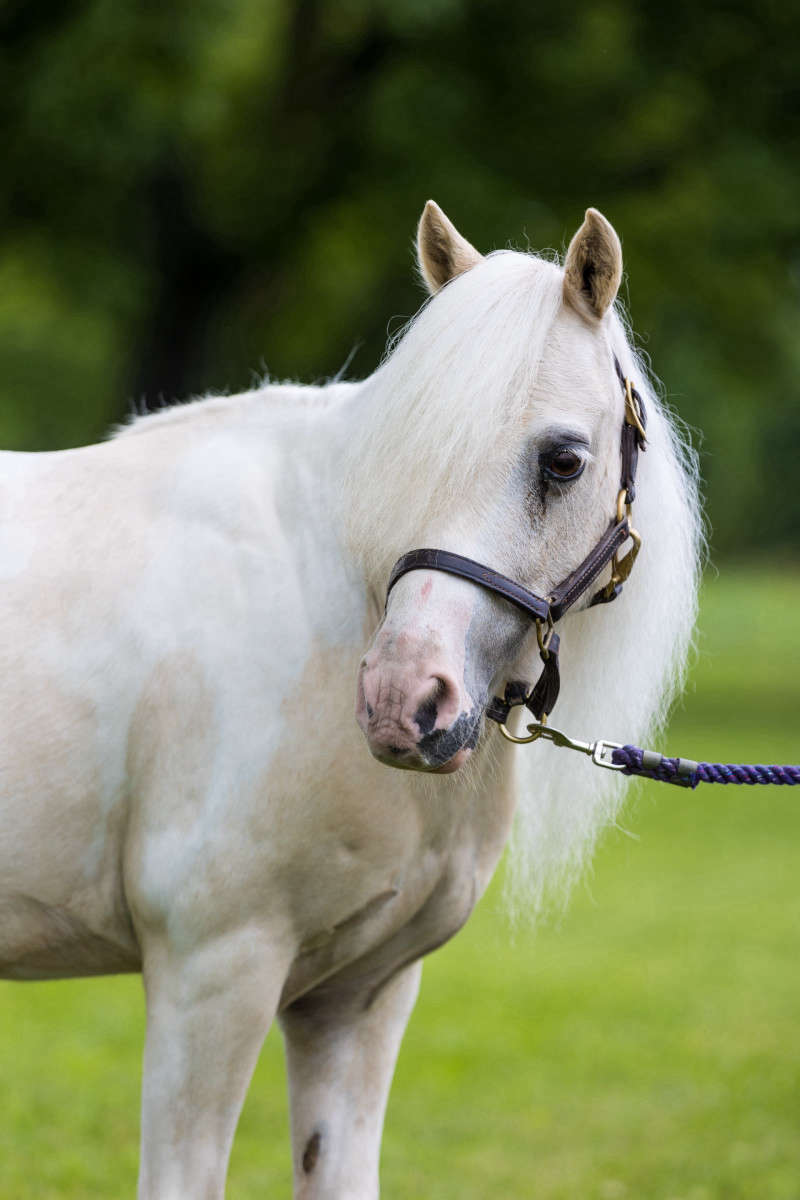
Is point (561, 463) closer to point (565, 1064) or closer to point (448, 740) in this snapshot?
point (448, 740)

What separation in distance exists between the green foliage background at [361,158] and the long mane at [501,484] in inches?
371

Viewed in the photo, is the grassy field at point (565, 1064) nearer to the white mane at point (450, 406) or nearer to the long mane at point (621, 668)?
the long mane at point (621, 668)

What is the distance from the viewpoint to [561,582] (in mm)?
2248

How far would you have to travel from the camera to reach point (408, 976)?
109 inches

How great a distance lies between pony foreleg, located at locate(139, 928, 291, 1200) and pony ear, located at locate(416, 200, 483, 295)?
1.20 m

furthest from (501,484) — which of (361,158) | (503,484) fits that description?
A: (361,158)

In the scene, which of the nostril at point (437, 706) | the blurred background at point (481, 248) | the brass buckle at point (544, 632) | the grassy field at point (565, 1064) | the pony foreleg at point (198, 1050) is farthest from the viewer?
the blurred background at point (481, 248)

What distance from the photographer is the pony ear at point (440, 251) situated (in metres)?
2.43

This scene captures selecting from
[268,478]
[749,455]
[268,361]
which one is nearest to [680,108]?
[268,361]

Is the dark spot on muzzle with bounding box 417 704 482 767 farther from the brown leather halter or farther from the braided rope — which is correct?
the braided rope

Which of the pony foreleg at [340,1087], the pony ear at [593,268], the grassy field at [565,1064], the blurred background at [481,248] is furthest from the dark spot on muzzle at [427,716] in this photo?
the blurred background at [481,248]

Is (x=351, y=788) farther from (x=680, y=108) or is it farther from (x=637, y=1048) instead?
(x=680, y=108)

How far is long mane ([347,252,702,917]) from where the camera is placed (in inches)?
86.0

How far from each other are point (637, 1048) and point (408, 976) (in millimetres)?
3683
